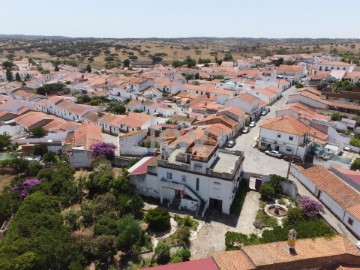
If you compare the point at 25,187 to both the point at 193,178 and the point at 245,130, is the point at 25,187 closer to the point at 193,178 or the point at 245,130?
the point at 193,178

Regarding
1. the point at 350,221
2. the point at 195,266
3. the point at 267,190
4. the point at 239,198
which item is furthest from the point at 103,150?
the point at 350,221

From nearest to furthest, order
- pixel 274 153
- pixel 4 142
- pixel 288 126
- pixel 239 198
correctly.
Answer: pixel 239 198, pixel 288 126, pixel 274 153, pixel 4 142

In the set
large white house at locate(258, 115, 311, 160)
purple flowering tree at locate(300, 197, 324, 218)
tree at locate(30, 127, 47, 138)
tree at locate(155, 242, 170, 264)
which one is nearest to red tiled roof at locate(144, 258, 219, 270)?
tree at locate(155, 242, 170, 264)

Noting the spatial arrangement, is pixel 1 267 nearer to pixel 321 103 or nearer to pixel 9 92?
pixel 321 103

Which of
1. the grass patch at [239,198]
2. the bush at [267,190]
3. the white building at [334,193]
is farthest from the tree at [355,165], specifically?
the grass patch at [239,198]

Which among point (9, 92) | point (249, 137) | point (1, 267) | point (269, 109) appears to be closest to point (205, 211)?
point (1, 267)

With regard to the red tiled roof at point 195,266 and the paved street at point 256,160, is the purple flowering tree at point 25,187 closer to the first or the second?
the red tiled roof at point 195,266
